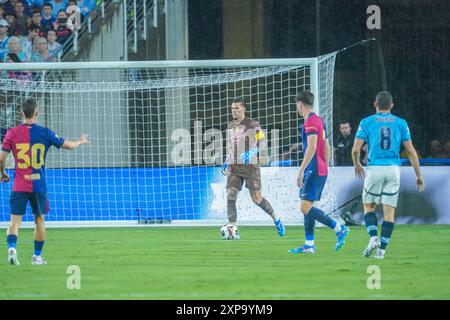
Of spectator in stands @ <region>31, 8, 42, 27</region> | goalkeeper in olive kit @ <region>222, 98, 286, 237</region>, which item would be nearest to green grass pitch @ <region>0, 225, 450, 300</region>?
goalkeeper in olive kit @ <region>222, 98, 286, 237</region>

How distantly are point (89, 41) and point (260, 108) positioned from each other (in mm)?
4371

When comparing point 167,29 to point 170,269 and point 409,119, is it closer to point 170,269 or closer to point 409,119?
point 409,119

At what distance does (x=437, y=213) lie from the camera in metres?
18.2

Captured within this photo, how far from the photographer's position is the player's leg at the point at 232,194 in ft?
49.6

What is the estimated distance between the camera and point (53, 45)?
73.8ft

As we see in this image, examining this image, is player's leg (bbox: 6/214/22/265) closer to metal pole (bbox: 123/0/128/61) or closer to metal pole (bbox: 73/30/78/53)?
metal pole (bbox: 73/30/78/53)

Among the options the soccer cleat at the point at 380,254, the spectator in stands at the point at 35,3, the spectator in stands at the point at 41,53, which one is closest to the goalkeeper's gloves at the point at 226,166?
the soccer cleat at the point at 380,254

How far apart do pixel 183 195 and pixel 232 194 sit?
3318 millimetres

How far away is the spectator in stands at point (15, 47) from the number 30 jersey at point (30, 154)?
10.9 meters

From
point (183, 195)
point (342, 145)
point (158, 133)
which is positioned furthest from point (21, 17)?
point (342, 145)

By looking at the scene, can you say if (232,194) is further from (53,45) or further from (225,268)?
(53,45)

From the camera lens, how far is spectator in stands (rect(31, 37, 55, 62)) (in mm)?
22156

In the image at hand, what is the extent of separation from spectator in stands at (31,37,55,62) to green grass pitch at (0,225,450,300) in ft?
22.1
